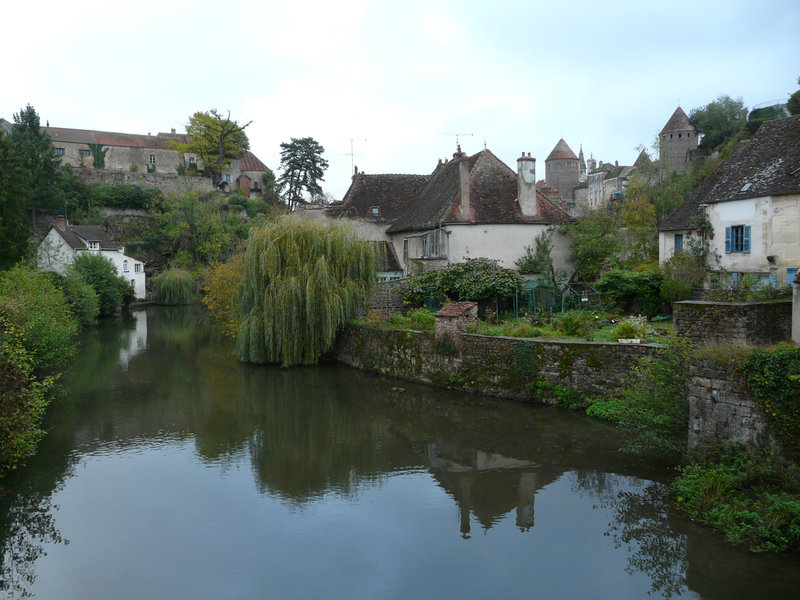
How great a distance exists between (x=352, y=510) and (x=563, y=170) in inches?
3685

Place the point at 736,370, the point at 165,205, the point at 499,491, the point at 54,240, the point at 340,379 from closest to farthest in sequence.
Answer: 1. the point at 736,370
2. the point at 499,491
3. the point at 340,379
4. the point at 54,240
5. the point at 165,205

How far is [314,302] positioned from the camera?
21.4 m

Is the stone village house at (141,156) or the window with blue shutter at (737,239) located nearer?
the window with blue shutter at (737,239)

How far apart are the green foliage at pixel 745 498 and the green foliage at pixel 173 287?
46283mm

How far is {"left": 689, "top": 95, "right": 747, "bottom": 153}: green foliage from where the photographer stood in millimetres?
55094

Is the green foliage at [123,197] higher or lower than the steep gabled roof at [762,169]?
higher

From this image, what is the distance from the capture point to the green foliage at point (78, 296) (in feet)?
108

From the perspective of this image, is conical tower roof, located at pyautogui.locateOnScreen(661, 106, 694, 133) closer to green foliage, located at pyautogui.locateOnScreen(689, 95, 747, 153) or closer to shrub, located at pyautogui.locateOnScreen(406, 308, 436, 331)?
green foliage, located at pyautogui.locateOnScreen(689, 95, 747, 153)

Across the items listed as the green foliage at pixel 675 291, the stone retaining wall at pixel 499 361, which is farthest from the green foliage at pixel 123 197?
the green foliage at pixel 675 291

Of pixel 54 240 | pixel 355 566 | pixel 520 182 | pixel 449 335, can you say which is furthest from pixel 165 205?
pixel 355 566

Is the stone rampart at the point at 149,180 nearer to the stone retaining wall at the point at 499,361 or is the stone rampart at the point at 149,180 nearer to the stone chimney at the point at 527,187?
the stone chimney at the point at 527,187

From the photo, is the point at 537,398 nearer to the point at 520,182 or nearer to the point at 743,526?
the point at 743,526

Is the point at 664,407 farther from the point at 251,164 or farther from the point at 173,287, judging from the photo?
the point at 251,164

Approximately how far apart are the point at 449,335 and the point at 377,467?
683 cm
